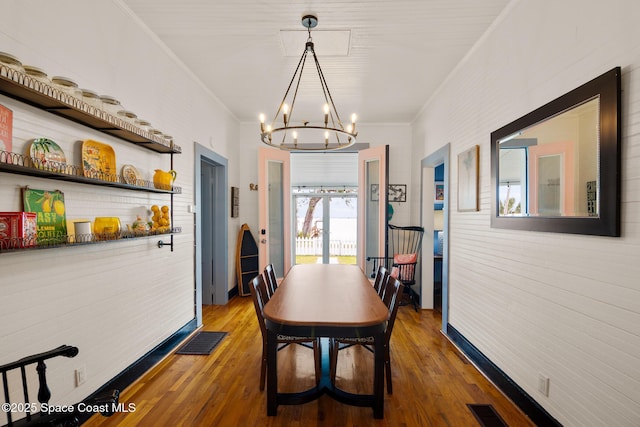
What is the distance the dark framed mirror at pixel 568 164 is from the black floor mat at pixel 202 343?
9.71 feet

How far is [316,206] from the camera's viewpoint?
700cm

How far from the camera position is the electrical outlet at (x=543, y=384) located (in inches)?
74.4

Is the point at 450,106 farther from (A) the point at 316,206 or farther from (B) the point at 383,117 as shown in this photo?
(A) the point at 316,206

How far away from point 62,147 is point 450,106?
351 centimetres

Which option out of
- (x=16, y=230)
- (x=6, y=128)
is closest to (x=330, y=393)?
(x=16, y=230)

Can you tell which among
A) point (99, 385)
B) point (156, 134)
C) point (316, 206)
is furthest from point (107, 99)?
point (316, 206)

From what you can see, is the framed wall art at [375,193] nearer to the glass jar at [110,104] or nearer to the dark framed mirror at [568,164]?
the dark framed mirror at [568,164]

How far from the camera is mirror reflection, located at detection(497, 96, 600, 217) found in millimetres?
1562

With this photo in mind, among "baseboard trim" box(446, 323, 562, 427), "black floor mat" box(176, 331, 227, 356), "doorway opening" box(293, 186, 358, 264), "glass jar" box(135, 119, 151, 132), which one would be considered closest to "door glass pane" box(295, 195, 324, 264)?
"doorway opening" box(293, 186, 358, 264)

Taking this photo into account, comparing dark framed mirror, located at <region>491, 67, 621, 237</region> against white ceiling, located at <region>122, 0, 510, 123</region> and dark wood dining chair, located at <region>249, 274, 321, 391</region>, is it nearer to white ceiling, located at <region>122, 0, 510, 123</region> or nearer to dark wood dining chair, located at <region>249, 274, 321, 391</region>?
white ceiling, located at <region>122, 0, 510, 123</region>

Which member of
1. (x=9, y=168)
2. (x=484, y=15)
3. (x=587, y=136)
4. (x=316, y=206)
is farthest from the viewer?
(x=316, y=206)

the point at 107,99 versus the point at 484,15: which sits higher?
the point at 484,15

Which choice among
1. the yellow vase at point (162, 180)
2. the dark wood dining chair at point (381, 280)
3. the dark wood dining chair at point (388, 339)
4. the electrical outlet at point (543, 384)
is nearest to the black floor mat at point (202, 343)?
the dark wood dining chair at point (388, 339)

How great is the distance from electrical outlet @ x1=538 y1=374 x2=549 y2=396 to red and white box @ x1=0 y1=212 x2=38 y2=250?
2.94 metres
